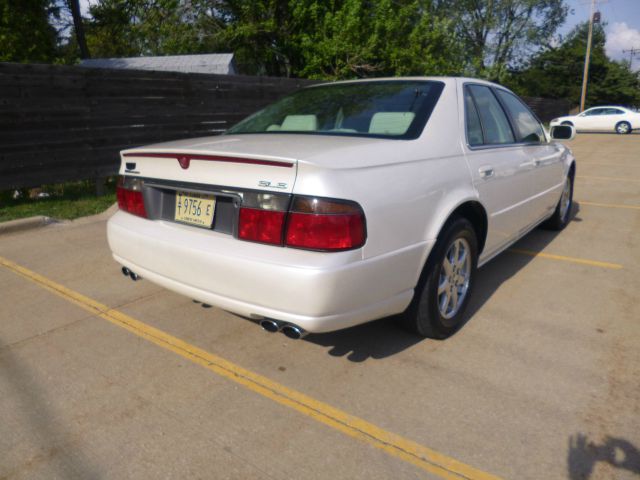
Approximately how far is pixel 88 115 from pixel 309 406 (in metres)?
6.57

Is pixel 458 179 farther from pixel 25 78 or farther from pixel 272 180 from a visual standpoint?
pixel 25 78

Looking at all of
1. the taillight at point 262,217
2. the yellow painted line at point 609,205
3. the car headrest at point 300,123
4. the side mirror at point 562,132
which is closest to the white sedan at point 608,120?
the yellow painted line at point 609,205

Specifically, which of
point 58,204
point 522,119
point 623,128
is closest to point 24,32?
point 58,204

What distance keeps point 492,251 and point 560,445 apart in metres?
1.77

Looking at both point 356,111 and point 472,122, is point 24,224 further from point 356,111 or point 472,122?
point 472,122

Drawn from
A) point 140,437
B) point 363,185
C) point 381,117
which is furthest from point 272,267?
point 381,117

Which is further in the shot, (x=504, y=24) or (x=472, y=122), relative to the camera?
(x=504, y=24)

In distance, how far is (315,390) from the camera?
8.72ft

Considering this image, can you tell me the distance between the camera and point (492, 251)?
12.4 ft

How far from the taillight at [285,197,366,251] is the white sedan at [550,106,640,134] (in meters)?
26.1

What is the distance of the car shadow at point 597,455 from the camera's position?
208 centimetres

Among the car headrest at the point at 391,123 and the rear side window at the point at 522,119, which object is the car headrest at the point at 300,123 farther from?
the rear side window at the point at 522,119

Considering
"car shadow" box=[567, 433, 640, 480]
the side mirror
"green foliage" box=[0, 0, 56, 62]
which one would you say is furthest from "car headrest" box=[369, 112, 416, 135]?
"green foliage" box=[0, 0, 56, 62]

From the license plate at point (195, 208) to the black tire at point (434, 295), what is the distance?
120 cm
